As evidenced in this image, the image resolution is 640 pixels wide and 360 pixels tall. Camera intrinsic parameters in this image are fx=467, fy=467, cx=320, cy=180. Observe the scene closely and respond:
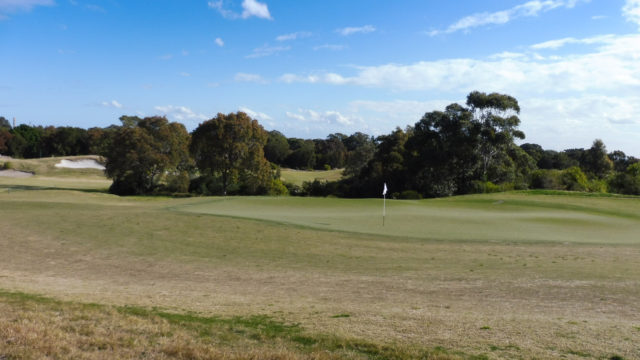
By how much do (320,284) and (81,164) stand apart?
8180 cm

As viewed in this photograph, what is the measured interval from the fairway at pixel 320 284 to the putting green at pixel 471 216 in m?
0.24

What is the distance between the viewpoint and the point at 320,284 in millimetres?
12359

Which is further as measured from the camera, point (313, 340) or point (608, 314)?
point (608, 314)

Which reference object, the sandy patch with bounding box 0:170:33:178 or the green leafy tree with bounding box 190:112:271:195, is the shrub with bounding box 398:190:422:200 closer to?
the green leafy tree with bounding box 190:112:271:195

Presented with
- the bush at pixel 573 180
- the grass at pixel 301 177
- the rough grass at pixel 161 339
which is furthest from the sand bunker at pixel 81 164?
the rough grass at pixel 161 339

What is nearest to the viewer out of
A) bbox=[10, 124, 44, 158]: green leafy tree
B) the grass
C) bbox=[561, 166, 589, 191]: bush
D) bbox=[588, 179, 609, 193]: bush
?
bbox=[588, 179, 609, 193]: bush

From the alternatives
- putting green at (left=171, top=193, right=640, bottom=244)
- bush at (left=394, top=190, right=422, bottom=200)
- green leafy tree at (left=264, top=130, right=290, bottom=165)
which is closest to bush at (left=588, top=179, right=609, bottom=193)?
putting green at (left=171, top=193, right=640, bottom=244)

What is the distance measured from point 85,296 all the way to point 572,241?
722 inches

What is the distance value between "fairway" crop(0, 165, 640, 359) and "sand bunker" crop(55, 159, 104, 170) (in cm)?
5727

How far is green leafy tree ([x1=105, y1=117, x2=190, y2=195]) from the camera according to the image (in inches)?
2009

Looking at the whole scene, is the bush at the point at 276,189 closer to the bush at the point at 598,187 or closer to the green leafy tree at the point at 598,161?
the bush at the point at 598,187

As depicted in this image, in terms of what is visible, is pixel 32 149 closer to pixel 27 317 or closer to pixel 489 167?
pixel 489 167

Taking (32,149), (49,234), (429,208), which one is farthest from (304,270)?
(32,149)

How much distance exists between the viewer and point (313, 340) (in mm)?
7055
